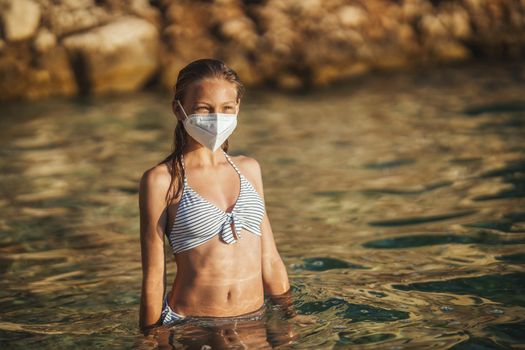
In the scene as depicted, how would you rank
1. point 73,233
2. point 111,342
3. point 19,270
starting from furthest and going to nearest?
point 73,233, point 19,270, point 111,342

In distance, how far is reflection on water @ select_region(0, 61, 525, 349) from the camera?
4.79 m

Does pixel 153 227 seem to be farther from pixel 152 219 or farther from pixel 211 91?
pixel 211 91

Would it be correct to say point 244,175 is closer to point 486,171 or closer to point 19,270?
point 19,270

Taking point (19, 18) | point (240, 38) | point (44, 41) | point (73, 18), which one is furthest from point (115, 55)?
point (240, 38)

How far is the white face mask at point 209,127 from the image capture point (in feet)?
14.0

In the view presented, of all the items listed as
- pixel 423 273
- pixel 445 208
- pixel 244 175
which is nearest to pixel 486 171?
pixel 445 208

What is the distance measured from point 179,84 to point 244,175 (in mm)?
581

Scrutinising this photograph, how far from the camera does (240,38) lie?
14.4m

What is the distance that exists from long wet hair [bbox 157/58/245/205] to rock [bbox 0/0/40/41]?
397 inches

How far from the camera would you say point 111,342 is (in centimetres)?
467

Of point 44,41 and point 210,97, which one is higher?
point 44,41

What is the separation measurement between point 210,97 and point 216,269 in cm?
82

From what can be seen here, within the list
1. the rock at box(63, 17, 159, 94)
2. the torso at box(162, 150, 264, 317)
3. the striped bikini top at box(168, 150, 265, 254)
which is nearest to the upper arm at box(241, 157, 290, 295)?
the torso at box(162, 150, 264, 317)

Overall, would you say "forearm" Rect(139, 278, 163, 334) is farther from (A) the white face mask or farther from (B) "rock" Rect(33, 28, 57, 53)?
(B) "rock" Rect(33, 28, 57, 53)
